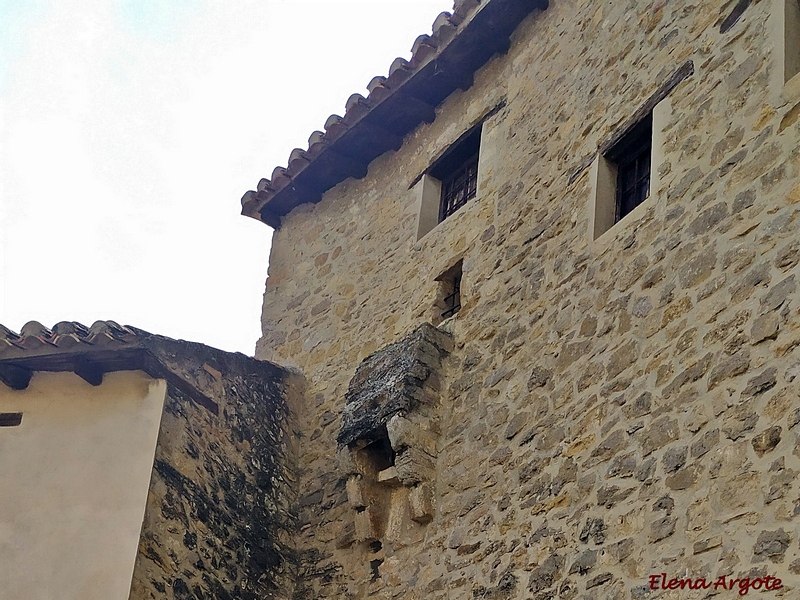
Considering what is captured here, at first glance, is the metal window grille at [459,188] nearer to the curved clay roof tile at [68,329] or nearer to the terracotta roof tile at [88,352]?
the terracotta roof tile at [88,352]

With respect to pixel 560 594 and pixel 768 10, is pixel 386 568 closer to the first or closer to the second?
pixel 560 594

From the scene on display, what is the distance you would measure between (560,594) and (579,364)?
124 cm

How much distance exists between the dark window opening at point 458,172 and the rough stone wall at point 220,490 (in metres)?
1.92

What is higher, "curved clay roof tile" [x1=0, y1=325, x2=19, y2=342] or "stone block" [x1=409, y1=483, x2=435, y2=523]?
"curved clay roof tile" [x1=0, y1=325, x2=19, y2=342]

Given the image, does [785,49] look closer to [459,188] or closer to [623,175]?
[623,175]

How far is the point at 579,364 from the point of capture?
5.78 metres

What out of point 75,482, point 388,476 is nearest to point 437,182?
point 388,476

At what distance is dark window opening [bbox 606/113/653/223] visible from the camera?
619cm

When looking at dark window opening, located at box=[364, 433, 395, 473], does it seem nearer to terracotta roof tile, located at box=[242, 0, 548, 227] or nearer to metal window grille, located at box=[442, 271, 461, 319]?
metal window grille, located at box=[442, 271, 461, 319]

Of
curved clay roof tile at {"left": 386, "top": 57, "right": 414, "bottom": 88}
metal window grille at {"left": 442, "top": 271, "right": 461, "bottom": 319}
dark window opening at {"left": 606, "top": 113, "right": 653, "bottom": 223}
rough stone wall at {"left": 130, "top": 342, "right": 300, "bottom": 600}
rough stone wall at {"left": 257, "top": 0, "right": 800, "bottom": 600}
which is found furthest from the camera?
curved clay roof tile at {"left": 386, "top": 57, "right": 414, "bottom": 88}
